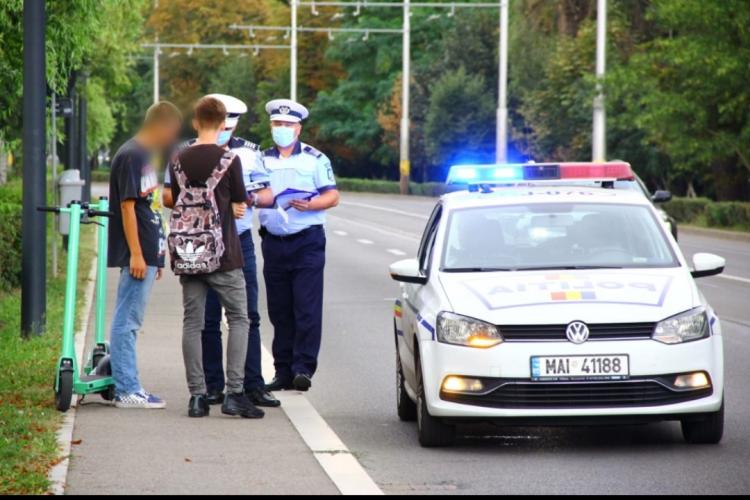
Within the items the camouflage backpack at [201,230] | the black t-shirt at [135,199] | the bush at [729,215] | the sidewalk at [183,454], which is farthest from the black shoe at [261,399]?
the bush at [729,215]

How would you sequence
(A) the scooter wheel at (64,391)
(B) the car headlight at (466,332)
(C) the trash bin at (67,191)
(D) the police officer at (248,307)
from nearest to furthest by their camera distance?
(B) the car headlight at (466,332) < (A) the scooter wheel at (64,391) < (D) the police officer at (248,307) < (C) the trash bin at (67,191)

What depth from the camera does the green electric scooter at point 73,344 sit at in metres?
9.91

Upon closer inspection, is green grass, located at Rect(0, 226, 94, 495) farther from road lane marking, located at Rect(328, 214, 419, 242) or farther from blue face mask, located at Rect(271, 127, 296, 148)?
road lane marking, located at Rect(328, 214, 419, 242)

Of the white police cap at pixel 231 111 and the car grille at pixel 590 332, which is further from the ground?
the white police cap at pixel 231 111

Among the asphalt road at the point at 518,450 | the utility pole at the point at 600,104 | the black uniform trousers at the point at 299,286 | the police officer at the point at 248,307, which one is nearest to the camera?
the asphalt road at the point at 518,450

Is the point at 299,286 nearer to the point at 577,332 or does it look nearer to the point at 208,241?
the point at 208,241

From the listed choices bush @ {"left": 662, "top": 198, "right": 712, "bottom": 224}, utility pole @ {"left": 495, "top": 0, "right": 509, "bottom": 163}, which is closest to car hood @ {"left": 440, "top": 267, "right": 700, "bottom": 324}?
bush @ {"left": 662, "top": 198, "right": 712, "bottom": 224}

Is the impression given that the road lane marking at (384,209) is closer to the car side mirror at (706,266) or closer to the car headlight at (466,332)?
the car side mirror at (706,266)

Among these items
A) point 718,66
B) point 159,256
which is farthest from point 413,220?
point 159,256

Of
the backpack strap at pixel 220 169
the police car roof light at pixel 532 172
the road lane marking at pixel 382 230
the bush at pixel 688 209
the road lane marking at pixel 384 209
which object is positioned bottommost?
the road lane marking at pixel 384 209

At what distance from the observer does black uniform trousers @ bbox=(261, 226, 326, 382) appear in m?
11.0

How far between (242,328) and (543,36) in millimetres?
59766

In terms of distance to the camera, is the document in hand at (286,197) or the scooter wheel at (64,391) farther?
the document in hand at (286,197)

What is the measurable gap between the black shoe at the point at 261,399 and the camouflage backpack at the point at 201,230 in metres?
1.07
